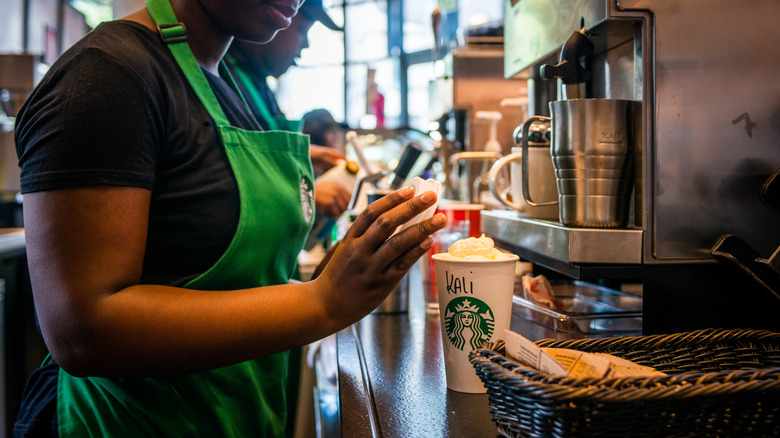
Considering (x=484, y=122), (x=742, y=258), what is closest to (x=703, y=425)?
(x=742, y=258)

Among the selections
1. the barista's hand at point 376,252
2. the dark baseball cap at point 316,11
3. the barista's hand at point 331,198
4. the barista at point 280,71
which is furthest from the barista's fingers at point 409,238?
the dark baseball cap at point 316,11

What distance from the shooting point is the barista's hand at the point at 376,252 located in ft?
2.26

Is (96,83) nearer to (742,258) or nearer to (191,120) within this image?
(191,120)

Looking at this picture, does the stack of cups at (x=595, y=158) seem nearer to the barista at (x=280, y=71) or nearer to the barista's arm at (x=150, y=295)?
the barista's arm at (x=150, y=295)

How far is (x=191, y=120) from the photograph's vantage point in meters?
0.85

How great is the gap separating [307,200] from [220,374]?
0.34 m

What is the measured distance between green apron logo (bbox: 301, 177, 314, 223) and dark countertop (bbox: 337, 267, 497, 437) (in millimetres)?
274

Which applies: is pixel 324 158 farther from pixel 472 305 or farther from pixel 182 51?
pixel 472 305

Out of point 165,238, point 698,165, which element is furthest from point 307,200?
point 698,165

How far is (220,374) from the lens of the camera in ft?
3.09

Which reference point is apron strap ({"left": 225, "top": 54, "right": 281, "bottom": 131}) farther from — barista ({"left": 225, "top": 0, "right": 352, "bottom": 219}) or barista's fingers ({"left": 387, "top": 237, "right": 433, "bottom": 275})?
barista's fingers ({"left": 387, "top": 237, "right": 433, "bottom": 275})

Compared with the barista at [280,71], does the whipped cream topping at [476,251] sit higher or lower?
lower

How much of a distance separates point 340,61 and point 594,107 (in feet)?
23.1

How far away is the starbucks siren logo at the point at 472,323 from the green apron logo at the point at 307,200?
0.35m
